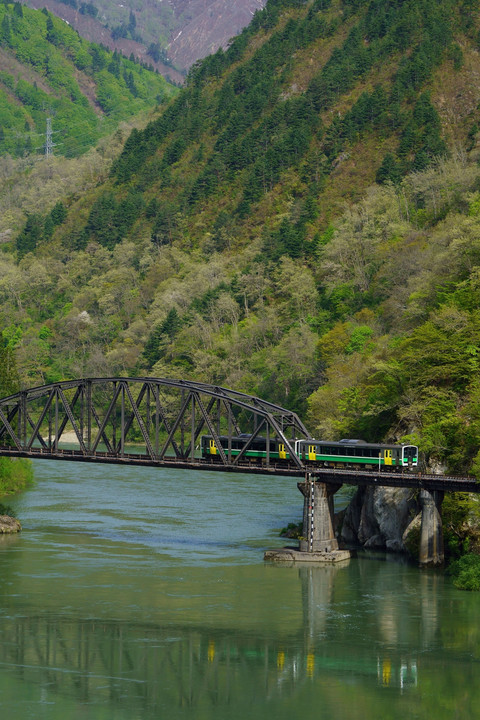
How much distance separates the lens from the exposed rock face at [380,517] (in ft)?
239

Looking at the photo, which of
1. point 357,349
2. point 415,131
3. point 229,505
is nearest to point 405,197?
point 415,131

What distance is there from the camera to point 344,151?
644 ft

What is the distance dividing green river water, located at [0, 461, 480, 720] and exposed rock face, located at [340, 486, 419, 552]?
303 cm

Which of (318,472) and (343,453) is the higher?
(343,453)

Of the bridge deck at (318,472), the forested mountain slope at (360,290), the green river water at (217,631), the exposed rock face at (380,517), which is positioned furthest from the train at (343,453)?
the green river water at (217,631)

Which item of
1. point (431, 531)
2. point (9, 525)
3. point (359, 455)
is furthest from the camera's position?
point (9, 525)

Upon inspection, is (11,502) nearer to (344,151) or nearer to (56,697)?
(56,697)

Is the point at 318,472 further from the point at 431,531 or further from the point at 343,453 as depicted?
the point at 431,531

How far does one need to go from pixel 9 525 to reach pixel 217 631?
1174 inches

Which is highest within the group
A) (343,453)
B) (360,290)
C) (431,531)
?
(360,290)

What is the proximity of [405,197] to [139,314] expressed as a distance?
54597 mm

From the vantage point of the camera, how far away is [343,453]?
73.9 m

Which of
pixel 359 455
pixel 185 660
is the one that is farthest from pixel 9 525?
pixel 185 660

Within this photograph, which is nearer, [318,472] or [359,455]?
Result: [318,472]
